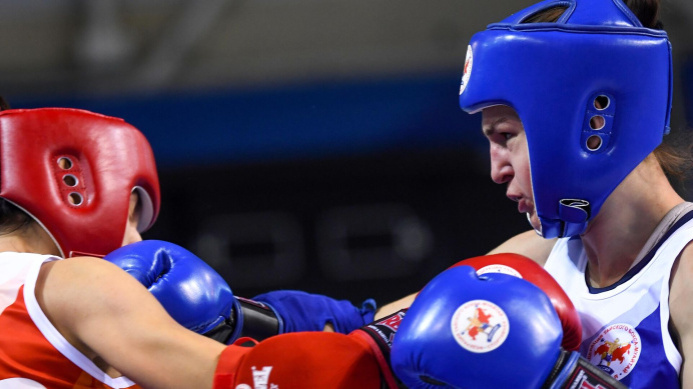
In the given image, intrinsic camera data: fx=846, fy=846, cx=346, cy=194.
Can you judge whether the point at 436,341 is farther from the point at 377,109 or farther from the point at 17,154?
the point at 377,109

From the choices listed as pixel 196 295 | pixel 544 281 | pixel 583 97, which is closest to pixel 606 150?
pixel 583 97

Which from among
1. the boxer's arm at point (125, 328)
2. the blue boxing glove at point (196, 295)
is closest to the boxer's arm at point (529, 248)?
the blue boxing glove at point (196, 295)

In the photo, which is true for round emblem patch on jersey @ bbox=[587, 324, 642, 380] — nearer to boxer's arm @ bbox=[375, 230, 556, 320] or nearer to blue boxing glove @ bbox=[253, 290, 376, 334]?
boxer's arm @ bbox=[375, 230, 556, 320]

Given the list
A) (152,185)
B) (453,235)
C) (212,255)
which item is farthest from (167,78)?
(152,185)

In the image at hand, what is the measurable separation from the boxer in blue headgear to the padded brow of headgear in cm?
83

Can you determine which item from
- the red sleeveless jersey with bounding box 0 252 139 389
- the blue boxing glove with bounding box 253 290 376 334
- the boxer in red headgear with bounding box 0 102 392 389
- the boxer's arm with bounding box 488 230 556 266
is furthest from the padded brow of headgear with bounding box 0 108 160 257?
the boxer's arm with bounding box 488 230 556 266

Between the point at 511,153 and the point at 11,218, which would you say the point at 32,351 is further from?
the point at 511,153

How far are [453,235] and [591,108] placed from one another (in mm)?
3142

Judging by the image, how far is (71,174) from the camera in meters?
1.96

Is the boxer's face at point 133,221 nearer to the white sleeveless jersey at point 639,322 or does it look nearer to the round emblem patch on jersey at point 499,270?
the round emblem patch on jersey at point 499,270

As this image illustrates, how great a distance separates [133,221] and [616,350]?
3.96ft

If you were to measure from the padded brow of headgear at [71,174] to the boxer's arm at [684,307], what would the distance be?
1207mm

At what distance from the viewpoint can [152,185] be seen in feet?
6.98

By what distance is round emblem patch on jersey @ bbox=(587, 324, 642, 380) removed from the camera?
1651mm
